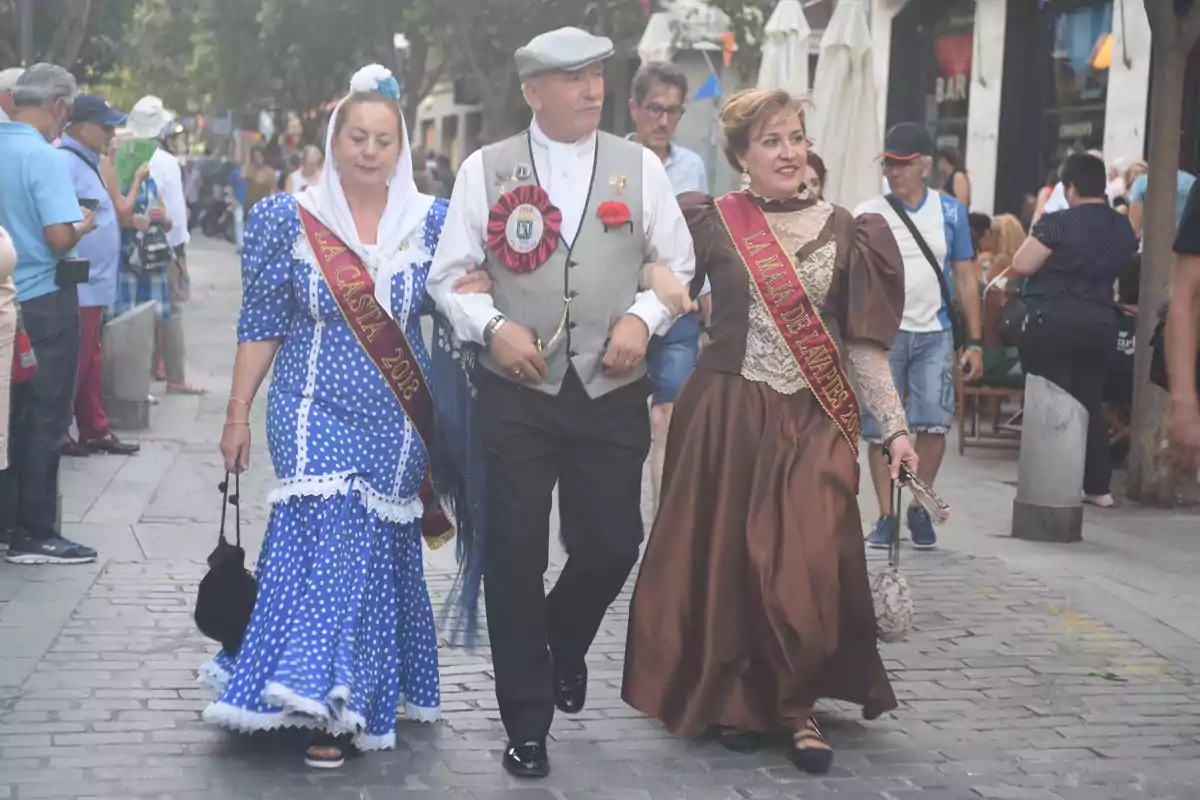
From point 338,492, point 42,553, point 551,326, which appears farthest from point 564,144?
point 42,553

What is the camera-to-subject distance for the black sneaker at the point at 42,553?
7.87 metres

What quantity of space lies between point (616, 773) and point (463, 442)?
101 centimetres

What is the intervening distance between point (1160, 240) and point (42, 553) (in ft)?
19.2

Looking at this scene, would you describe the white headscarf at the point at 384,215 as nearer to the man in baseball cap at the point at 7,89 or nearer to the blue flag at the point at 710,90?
the man in baseball cap at the point at 7,89

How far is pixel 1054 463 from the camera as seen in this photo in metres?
9.16

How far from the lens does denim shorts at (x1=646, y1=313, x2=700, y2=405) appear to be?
8.28 m

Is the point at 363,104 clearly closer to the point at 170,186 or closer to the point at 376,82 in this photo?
the point at 376,82

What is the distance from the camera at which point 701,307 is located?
24.9 ft

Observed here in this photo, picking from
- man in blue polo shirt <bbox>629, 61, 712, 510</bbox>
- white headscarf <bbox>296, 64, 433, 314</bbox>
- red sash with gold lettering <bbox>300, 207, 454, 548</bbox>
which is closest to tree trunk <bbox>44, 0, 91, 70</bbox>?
man in blue polo shirt <bbox>629, 61, 712, 510</bbox>

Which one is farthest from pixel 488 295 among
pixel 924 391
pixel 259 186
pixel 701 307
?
pixel 259 186

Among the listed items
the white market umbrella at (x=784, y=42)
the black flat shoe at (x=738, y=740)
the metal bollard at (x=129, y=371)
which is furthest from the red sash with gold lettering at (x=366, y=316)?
the white market umbrella at (x=784, y=42)

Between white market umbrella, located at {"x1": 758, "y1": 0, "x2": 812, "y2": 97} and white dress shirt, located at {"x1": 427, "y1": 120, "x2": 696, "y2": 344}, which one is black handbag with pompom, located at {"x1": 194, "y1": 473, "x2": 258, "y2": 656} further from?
white market umbrella, located at {"x1": 758, "y1": 0, "x2": 812, "y2": 97}

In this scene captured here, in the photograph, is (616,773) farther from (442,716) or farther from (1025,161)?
(1025,161)

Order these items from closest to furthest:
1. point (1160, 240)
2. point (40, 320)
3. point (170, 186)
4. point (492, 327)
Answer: point (492, 327)
point (40, 320)
point (1160, 240)
point (170, 186)
